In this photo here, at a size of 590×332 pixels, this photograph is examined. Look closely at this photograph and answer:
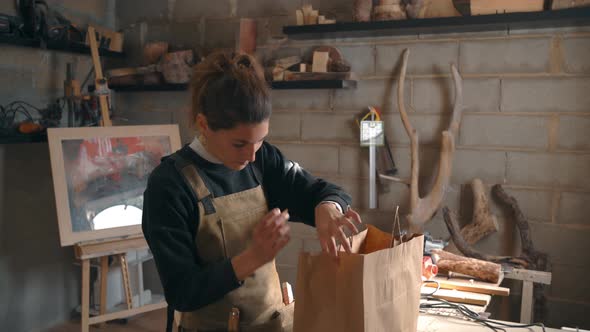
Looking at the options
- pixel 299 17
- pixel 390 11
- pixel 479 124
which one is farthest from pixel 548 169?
pixel 299 17

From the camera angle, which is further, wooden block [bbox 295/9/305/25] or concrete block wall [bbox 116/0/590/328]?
wooden block [bbox 295/9/305/25]

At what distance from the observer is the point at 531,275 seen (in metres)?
2.41

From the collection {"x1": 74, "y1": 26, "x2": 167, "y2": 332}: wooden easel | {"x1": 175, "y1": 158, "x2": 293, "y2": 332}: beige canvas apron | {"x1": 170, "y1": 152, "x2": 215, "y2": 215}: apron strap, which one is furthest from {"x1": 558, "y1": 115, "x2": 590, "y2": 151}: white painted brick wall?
{"x1": 74, "y1": 26, "x2": 167, "y2": 332}: wooden easel

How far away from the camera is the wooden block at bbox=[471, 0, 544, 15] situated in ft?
8.50

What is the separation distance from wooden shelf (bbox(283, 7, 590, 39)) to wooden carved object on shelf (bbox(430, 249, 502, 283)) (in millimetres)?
1133

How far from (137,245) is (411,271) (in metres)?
2.14

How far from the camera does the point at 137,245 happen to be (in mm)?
3141

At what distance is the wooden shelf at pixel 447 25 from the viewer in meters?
2.56

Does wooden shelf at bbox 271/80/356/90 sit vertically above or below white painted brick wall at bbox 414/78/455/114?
above

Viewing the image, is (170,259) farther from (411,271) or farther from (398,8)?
(398,8)

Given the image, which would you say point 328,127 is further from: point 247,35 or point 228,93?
point 228,93

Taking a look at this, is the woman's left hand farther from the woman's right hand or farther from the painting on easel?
the painting on easel

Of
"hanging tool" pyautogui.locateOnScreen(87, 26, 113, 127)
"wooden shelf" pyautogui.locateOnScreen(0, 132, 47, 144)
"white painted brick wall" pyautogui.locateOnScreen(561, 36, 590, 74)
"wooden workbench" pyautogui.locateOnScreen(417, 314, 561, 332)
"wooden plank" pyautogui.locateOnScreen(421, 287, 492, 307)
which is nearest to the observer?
"wooden workbench" pyautogui.locateOnScreen(417, 314, 561, 332)

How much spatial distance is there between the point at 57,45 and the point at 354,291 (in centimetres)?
277
